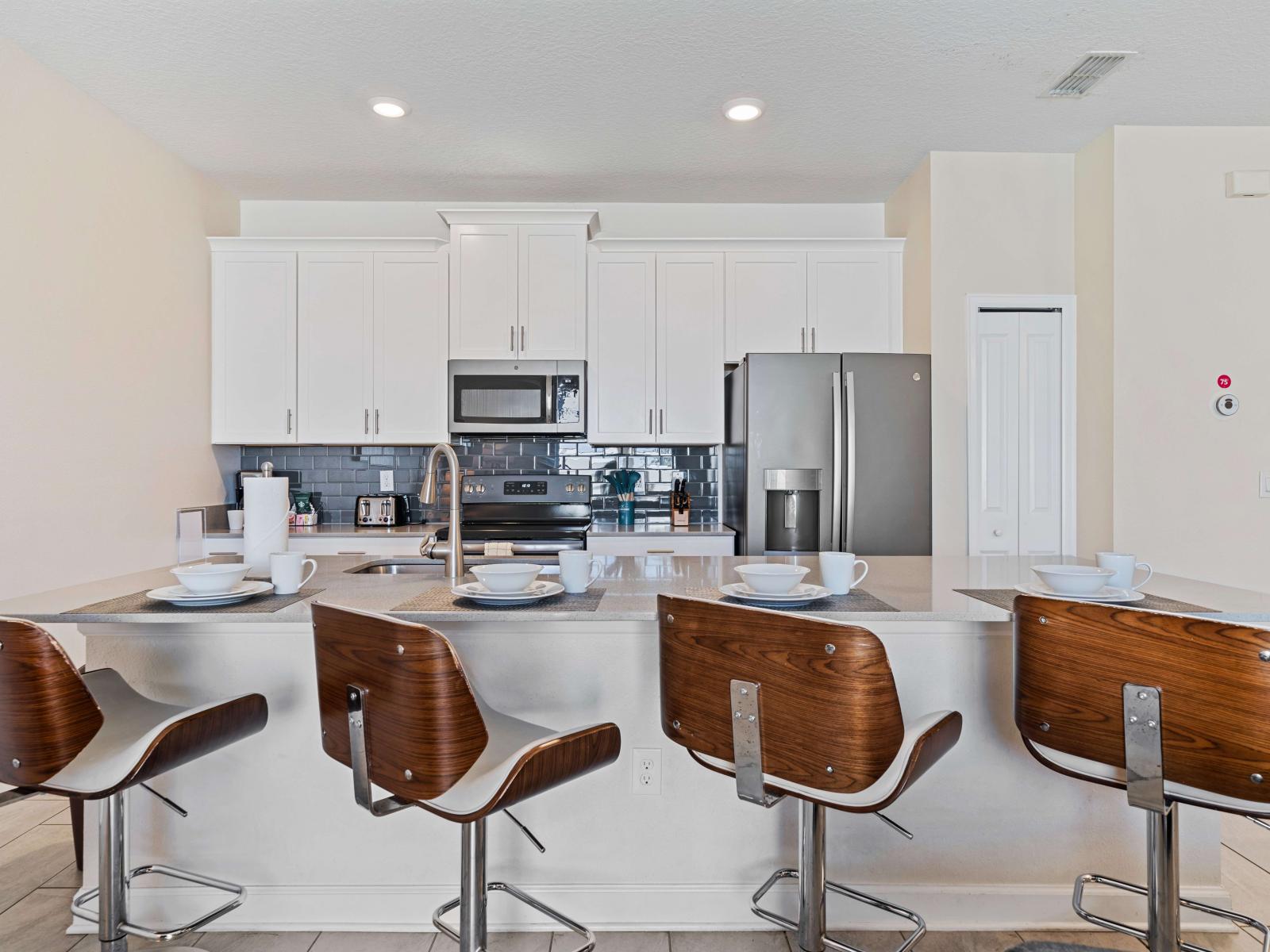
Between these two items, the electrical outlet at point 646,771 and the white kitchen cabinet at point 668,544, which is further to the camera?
the white kitchen cabinet at point 668,544

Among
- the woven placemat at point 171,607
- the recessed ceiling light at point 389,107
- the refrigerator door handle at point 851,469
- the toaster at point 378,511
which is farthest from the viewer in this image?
the toaster at point 378,511

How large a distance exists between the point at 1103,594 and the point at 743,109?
229 cm

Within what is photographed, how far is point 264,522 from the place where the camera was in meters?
2.09

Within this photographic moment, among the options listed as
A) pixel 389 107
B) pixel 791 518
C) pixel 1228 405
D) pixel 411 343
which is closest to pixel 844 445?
pixel 791 518

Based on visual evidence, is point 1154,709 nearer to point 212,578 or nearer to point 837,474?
point 212,578

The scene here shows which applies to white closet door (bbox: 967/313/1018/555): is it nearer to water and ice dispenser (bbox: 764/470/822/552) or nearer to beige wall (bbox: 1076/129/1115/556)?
beige wall (bbox: 1076/129/1115/556)

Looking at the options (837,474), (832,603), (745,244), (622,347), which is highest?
(745,244)

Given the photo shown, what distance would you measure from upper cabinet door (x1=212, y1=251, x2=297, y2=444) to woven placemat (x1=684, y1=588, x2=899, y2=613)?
9.76 feet

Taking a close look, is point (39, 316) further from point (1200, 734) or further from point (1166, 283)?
point (1166, 283)

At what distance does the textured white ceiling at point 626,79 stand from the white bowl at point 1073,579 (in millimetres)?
1797

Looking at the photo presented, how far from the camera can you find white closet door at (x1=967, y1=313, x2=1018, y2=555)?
3.57 m

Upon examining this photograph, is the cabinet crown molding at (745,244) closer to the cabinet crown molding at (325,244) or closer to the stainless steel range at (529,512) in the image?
the cabinet crown molding at (325,244)

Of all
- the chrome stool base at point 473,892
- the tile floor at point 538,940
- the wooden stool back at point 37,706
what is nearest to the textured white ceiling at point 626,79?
the wooden stool back at point 37,706

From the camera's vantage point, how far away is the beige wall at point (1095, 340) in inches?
129
